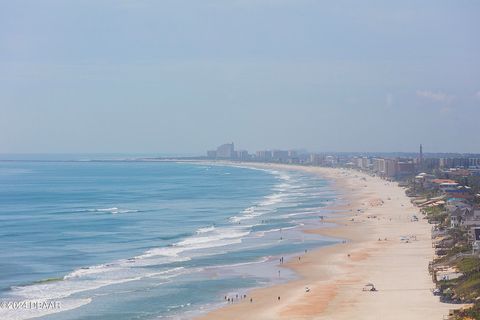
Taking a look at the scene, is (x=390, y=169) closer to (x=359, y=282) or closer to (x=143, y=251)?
(x=143, y=251)

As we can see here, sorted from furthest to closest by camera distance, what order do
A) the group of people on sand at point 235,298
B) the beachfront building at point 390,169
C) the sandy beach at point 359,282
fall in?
the beachfront building at point 390,169
the group of people on sand at point 235,298
the sandy beach at point 359,282

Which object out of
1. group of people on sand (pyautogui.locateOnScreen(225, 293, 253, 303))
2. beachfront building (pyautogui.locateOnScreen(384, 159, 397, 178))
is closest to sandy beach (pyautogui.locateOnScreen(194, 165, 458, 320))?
group of people on sand (pyautogui.locateOnScreen(225, 293, 253, 303))

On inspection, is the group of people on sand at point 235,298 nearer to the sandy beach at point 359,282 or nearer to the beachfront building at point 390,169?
the sandy beach at point 359,282

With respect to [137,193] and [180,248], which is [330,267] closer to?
[180,248]

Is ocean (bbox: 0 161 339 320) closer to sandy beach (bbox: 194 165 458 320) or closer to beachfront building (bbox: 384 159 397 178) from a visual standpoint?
sandy beach (bbox: 194 165 458 320)

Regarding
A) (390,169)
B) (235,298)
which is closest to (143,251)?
(235,298)

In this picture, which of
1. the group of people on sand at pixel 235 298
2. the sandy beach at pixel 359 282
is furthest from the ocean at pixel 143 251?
the sandy beach at pixel 359 282

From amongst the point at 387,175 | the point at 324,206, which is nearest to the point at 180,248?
the point at 324,206
